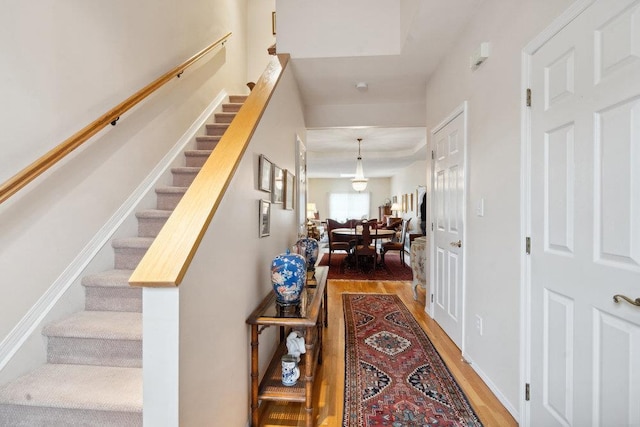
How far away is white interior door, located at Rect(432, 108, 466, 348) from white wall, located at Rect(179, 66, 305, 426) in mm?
1519

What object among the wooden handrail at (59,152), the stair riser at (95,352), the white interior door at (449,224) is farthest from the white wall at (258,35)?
the stair riser at (95,352)

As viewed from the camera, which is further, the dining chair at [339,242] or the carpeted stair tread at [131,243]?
the dining chair at [339,242]

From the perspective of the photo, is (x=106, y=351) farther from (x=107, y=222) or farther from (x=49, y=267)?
(x=107, y=222)

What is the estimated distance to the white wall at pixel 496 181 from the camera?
168cm

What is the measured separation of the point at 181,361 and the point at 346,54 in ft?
8.88

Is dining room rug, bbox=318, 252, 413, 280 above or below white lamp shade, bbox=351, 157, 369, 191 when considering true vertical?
below

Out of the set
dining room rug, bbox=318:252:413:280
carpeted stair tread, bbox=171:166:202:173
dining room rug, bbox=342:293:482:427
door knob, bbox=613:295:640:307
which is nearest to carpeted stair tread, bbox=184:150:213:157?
carpeted stair tread, bbox=171:166:202:173

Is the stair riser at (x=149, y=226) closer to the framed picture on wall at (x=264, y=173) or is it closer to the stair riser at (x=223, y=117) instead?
the framed picture on wall at (x=264, y=173)

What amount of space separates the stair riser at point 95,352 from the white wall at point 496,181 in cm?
202

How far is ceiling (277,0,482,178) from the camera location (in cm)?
238

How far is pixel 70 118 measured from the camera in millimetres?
1782

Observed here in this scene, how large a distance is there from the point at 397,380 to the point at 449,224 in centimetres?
138

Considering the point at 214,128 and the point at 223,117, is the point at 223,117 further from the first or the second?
the point at 214,128

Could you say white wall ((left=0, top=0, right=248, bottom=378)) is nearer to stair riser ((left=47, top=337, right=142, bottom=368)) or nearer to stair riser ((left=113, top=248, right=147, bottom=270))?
stair riser ((left=113, top=248, right=147, bottom=270))
